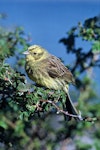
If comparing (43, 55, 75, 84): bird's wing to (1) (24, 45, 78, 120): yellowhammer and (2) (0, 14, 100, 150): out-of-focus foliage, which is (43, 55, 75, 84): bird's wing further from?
(2) (0, 14, 100, 150): out-of-focus foliage

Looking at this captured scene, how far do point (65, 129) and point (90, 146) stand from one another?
435 mm

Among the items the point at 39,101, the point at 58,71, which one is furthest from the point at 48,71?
the point at 39,101

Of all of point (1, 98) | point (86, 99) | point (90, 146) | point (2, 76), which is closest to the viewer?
point (2, 76)

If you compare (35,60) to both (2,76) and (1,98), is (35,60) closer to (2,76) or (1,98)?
(1,98)

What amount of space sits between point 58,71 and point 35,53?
1.18 ft

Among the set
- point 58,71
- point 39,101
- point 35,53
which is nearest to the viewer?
point 39,101

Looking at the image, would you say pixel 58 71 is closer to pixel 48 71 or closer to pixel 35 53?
pixel 48 71

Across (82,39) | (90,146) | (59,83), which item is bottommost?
(90,146)

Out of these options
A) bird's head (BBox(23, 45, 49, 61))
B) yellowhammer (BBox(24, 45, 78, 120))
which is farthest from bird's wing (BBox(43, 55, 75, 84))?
bird's head (BBox(23, 45, 49, 61))

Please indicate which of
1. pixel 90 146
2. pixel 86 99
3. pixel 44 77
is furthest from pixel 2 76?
pixel 86 99

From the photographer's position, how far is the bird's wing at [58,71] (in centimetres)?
483

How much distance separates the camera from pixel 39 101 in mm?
3625

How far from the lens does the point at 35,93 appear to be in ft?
11.8

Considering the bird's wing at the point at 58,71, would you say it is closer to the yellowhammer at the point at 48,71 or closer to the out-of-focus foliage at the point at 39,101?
the yellowhammer at the point at 48,71
